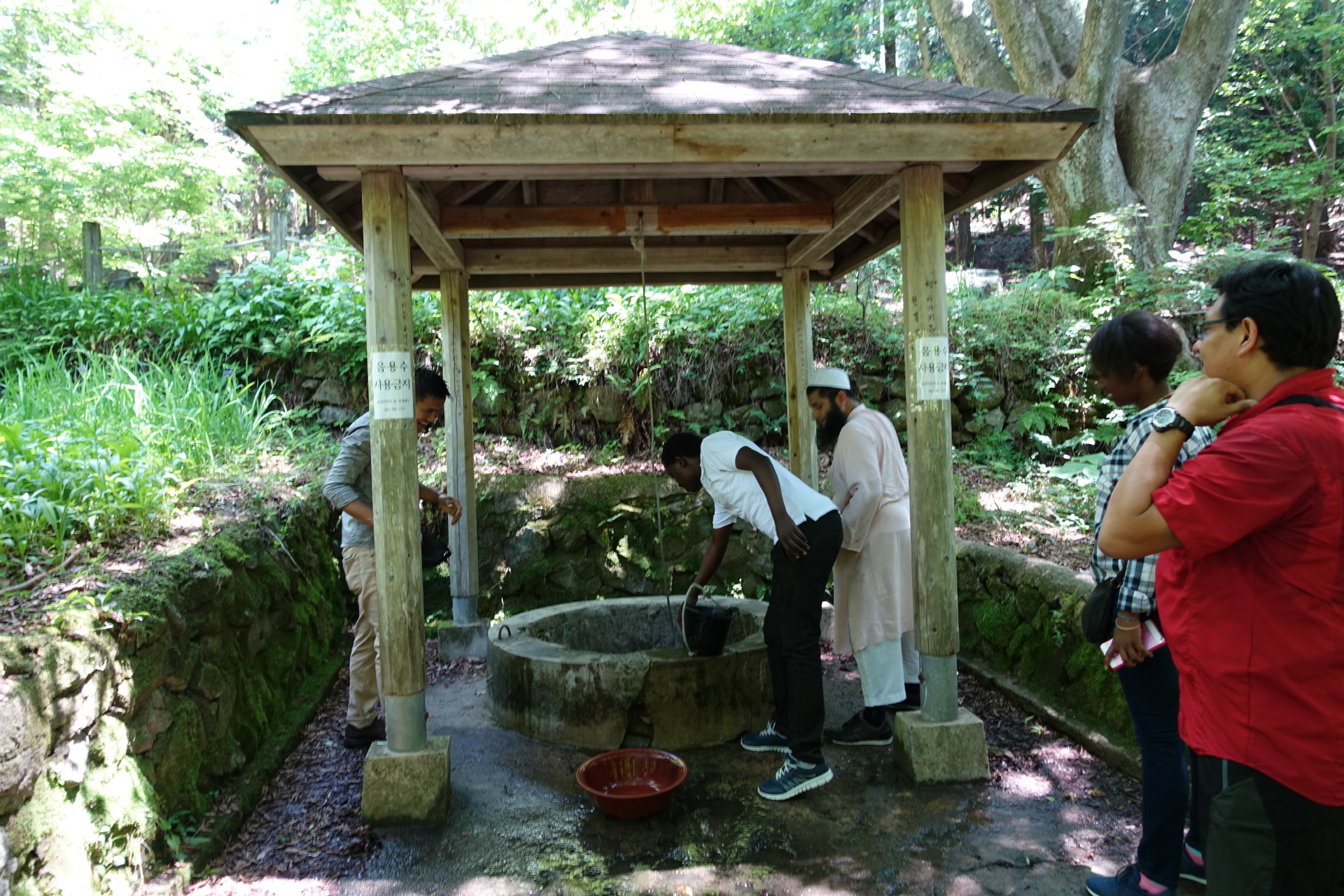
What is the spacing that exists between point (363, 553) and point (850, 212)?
338 cm

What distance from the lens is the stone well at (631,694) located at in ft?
13.9

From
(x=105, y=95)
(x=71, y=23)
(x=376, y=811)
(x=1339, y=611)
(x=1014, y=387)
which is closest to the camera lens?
(x=1339, y=611)

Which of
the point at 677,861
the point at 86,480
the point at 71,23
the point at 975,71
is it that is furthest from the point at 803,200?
the point at 71,23

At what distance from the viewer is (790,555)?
148 inches

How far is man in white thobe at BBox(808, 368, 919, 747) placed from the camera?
167 inches

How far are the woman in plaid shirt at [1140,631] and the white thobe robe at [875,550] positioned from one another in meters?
1.60

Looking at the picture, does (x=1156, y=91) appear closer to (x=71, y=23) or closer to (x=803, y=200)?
(x=803, y=200)

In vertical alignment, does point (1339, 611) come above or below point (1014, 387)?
below

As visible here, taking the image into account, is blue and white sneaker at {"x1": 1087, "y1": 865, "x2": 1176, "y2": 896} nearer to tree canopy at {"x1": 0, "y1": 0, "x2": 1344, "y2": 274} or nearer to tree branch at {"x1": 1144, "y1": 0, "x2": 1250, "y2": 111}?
tree canopy at {"x1": 0, "y1": 0, "x2": 1344, "y2": 274}

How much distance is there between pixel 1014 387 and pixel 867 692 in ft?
18.1

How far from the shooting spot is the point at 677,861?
3.20 metres

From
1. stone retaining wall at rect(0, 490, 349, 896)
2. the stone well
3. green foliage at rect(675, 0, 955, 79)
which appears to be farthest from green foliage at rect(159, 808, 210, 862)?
green foliage at rect(675, 0, 955, 79)

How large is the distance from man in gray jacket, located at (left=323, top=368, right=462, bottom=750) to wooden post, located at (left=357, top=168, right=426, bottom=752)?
51cm

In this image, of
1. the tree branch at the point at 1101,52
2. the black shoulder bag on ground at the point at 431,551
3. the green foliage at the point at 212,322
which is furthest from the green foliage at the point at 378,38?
the black shoulder bag on ground at the point at 431,551
